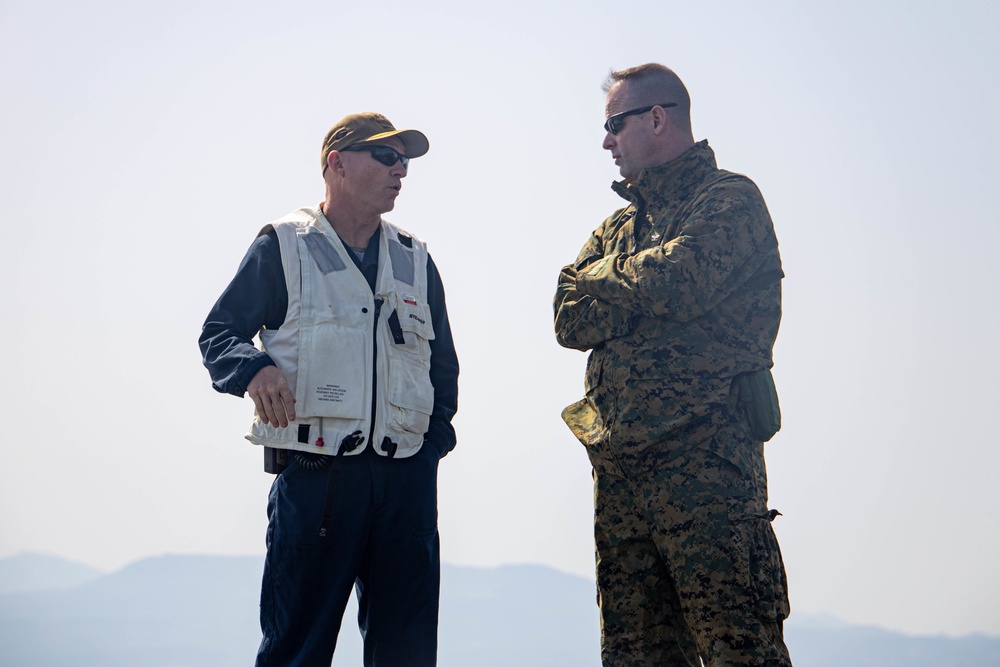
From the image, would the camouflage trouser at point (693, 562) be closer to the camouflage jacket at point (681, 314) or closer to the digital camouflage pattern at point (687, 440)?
the digital camouflage pattern at point (687, 440)

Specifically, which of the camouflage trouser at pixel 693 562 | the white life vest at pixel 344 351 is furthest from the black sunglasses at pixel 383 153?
the camouflage trouser at pixel 693 562

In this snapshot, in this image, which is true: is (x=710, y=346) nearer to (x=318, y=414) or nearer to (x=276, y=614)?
(x=318, y=414)

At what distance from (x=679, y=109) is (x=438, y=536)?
1706 mm

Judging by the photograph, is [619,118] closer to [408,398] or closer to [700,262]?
[700,262]

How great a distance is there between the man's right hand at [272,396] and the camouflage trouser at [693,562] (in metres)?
1.03

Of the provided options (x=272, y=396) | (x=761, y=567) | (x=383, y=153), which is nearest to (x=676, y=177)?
(x=383, y=153)

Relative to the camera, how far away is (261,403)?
3.60 meters

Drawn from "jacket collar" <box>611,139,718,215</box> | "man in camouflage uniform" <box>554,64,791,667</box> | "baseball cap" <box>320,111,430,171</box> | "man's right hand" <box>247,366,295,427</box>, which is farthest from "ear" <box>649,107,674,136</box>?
"man's right hand" <box>247,366,295,427</box>

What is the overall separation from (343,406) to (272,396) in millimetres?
275

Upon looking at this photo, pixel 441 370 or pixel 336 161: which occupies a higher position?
pixel 336 161

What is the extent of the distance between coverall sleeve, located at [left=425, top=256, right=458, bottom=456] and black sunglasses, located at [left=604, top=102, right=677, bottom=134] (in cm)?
85

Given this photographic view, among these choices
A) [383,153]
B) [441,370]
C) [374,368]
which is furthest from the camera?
[441,370]

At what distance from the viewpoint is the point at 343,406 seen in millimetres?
3777

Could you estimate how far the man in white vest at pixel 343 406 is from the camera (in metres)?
3.73
